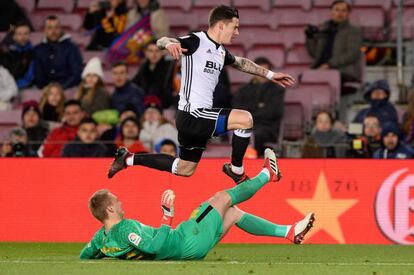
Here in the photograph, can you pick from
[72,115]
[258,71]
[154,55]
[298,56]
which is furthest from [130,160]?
[298,56]

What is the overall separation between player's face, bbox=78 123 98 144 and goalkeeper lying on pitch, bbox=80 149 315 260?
5.58 meters

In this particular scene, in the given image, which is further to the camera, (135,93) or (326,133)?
(135,93)

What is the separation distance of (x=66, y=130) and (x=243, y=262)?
6.46 metres

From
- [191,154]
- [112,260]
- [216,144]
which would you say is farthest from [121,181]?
[112,260]

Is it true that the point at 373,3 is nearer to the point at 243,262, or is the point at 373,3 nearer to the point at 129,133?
the point at 129,133

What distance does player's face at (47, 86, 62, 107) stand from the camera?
58.6 ft

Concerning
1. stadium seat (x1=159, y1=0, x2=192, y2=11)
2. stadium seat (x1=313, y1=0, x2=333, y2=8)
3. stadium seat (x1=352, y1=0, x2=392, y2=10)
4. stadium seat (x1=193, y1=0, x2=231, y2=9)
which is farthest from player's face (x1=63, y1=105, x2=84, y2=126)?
stadium seat (x1=352, y1=0, x2=392, y2=10)

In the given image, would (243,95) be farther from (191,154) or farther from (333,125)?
(191,154)

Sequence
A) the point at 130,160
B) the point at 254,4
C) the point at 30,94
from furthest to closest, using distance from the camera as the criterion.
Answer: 1. the point at 254,4
2. the point at 30,94
3. the point at 130,160

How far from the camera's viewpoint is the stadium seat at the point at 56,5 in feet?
67.5

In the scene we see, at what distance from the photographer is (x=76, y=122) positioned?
1727cm

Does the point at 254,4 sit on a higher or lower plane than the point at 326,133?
higher

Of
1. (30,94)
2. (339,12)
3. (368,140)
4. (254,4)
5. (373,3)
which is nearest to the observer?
(368,140)

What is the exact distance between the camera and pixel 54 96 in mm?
17859
